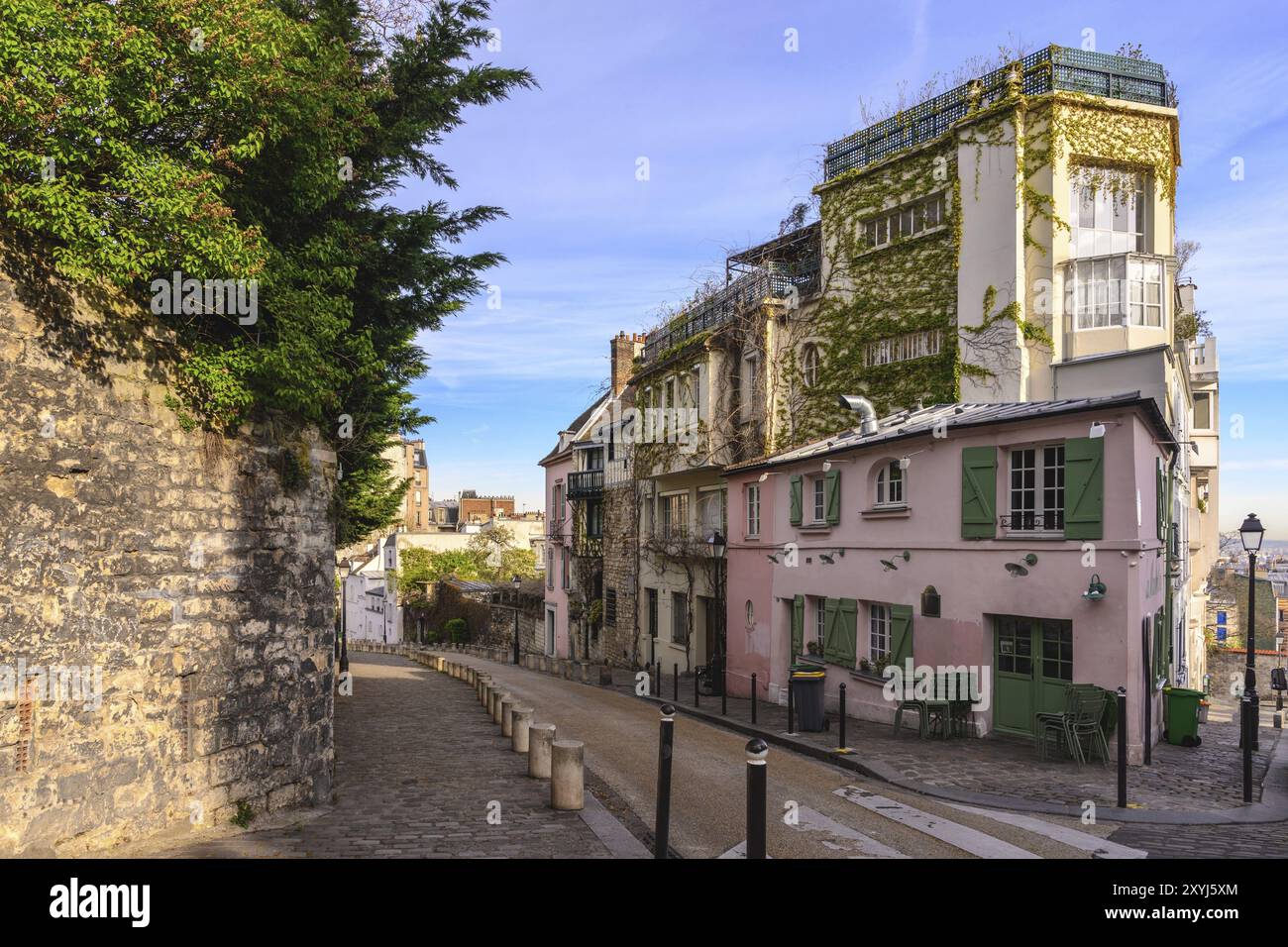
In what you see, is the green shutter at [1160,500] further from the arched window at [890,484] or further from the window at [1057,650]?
the arched window at [890,484]

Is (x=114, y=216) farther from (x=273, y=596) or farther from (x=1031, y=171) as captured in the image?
(x=1031, y=171)

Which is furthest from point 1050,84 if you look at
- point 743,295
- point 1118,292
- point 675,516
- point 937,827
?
point 937,827

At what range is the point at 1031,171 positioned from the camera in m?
19.2

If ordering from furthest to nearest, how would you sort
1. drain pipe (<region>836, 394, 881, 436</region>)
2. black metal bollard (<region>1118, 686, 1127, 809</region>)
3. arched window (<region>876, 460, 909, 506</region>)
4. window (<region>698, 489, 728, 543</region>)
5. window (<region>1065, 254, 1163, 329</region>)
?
window (<region>698, 489, 728, 543</region>) < window (<region>1065, 254, 1163, 329</region>) < drain pipe (<region>836, 394, 881, 436</region>) < arched window (<region>876, 460, 909, 506</region>) < black metal bollard (<region>1118, 686, 1127, 809</region>)

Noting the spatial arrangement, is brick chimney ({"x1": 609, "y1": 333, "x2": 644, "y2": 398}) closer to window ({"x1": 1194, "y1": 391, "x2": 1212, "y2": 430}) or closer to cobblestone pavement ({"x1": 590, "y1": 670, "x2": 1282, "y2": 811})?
window ({"x1": 1194, "y1": 391, "x2": 1212, "y2": 430})

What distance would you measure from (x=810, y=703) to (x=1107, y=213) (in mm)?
13381

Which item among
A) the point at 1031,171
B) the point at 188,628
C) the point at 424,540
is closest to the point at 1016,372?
the point at 1031,171

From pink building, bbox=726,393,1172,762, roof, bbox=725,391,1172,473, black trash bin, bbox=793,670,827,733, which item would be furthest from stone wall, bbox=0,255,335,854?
roof, bbox=725,391,1172,473

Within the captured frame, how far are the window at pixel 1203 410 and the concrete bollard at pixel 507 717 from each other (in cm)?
2706

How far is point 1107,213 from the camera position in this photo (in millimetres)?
19656

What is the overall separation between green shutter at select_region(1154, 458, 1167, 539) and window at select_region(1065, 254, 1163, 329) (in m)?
5.25

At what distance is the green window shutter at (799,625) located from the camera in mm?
17783

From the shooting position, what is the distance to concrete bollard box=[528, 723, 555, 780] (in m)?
10.2

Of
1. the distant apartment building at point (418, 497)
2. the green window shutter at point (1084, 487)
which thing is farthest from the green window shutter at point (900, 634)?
the distant apartment building at point (418, 497)
